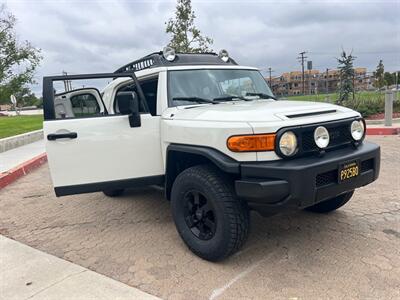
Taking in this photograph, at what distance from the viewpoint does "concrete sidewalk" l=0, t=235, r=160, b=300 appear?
3037 mm

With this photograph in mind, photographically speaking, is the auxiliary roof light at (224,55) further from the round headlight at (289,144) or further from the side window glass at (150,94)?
the round headlight at (289,144)

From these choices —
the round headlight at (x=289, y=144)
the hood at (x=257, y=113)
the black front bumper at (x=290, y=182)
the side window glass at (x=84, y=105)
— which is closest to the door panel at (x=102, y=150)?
the hood at (x=257, y=113)

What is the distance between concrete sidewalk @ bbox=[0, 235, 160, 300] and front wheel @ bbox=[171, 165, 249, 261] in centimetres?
75

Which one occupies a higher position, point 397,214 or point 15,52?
point 15,52

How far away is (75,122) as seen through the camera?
12.8 feet

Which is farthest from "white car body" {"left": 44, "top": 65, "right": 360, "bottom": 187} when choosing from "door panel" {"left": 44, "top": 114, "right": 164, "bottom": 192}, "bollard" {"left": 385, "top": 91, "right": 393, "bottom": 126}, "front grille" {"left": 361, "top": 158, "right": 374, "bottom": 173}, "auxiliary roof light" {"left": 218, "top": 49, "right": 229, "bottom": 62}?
"bollard" {"left": 385, "top": 91, "right": 393, "bottom": 126}

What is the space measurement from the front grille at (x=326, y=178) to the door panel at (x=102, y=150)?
5.64ft

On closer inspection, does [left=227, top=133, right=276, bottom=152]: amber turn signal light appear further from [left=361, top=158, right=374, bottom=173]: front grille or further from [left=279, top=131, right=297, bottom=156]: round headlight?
[left=361, top=158, right=374, bottom=173]: front grille

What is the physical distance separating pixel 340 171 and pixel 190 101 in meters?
1.75

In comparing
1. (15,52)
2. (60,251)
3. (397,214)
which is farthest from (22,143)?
(397,214)

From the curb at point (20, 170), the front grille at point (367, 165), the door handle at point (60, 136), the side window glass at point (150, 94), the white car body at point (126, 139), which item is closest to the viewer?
the front grille at point (367, 165)

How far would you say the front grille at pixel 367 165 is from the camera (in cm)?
347

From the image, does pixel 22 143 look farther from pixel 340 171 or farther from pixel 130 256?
pixel 340 171

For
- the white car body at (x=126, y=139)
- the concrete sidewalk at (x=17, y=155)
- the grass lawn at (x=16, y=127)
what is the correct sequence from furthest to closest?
1. the grass lawn at (x=16, y=127)
2. the concrete sidewalk at (x=17, y=155)
3. the white car body at (x=126, y=139)
